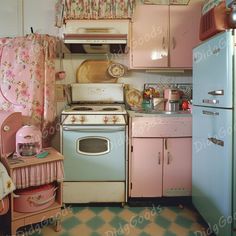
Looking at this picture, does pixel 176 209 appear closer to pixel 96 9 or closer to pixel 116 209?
pixel 116 209

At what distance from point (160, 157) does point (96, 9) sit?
159 cm

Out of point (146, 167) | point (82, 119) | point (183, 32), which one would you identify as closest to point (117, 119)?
point (82, 119)

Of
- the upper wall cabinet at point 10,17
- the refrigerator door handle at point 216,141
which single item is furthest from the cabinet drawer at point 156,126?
the upper wall cabinet at point 10,17

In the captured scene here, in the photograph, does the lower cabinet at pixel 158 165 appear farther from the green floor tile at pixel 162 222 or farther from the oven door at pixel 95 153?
the green floor tile at pixel 162 222

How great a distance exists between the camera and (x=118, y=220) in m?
1.94

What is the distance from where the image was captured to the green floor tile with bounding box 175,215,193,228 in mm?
1868

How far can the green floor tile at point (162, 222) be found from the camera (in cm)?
187

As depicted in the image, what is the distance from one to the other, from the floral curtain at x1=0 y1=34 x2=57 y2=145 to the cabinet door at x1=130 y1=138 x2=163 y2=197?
91 cm

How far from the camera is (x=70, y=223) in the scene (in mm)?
1896

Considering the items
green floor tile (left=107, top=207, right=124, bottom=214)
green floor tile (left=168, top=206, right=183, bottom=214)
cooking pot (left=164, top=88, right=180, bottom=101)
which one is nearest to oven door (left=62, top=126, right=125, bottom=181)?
green floor tile (left=107, top=207, right=124, bottom=214)

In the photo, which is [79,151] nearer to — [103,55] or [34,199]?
[34,199]

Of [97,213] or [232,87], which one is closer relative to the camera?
[232,87]

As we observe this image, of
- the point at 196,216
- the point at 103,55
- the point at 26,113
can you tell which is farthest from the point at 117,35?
the point at 196,216

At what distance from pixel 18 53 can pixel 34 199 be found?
1333 mm
